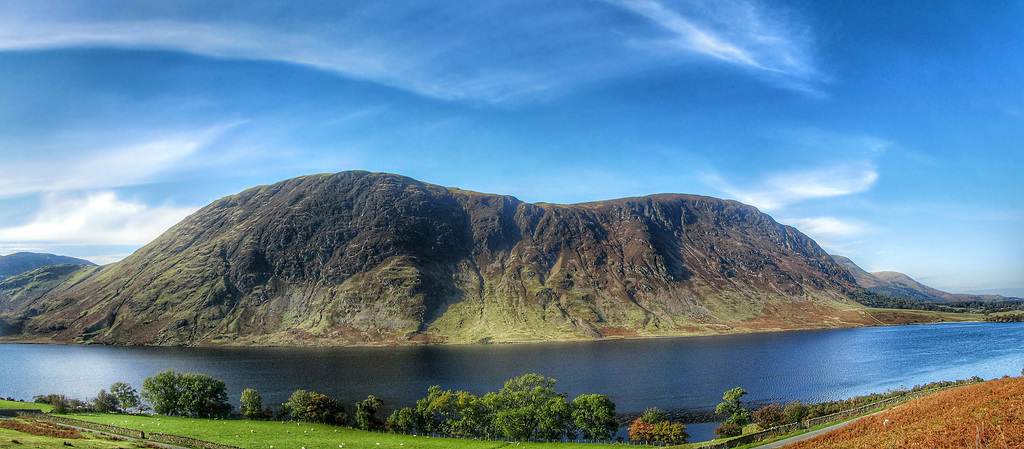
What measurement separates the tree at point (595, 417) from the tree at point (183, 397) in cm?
6582

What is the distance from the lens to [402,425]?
8500 centimetres

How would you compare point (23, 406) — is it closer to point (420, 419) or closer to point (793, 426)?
point (420, 419)

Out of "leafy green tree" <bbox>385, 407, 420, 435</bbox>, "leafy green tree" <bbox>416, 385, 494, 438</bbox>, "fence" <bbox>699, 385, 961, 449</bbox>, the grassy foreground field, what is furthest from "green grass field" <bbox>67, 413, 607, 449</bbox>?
the grassy foreground field

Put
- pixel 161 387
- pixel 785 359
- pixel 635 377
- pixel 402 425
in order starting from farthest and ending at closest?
pixel 785 359 < pixel 635 377 < pixel 161 387 < pixel 402 425

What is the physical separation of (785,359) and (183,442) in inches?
6800

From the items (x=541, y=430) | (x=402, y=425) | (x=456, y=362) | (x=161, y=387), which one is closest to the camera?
(x=541, y=430)

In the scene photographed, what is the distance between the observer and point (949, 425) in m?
35.9

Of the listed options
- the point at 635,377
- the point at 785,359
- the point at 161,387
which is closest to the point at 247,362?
the point at 161,387

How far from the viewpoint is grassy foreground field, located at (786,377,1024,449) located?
1283 inches

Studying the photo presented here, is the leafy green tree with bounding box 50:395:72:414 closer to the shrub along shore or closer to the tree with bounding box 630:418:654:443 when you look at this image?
the shrub along shore

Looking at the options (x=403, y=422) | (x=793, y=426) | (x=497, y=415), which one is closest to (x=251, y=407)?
(x=403, y=422)

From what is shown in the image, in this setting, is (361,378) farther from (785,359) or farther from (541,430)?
(785,359)

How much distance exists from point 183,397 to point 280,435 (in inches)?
1277

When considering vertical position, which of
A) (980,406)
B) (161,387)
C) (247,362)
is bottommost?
(247,362)
